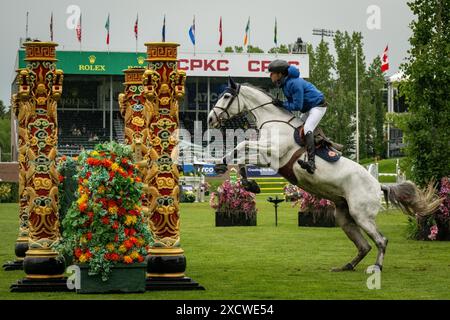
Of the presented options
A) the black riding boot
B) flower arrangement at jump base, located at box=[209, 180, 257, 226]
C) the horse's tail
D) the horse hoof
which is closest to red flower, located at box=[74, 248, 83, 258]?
the black riding boot

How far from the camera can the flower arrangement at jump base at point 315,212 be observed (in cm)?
2722

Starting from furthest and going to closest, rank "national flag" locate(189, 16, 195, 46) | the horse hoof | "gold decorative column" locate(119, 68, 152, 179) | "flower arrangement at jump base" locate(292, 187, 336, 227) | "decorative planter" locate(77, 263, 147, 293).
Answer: "national flag" locate(189, 16, 195, 46) < "flower arrangement at jump base" locate(292, 187, 336, 227) < "gold decorative column" locate(119, 68, 152, 179) < the horse hoof < "decorative planter" locate(77, 263, 147, 293)

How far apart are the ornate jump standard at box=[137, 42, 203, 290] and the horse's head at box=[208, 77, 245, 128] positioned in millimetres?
1593

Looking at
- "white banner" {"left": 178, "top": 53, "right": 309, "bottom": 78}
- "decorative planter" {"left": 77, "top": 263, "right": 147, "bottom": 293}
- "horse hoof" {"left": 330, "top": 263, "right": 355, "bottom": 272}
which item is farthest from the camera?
"white banner" {"left": 178, "top": 53, "right": 309, "bottom": 78}

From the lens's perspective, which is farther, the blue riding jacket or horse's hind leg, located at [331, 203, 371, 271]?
horse's hind leg, located at [331, 203, 371, 271]

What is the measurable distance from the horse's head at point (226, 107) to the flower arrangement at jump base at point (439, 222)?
8639 mm

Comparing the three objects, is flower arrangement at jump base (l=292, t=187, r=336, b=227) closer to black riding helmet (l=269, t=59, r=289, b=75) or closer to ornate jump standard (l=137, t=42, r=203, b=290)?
black riding helmet (l=269, t=59, r=289, b=75)

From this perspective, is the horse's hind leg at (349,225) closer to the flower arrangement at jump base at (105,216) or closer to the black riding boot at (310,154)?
the black riding boot at (310,154)

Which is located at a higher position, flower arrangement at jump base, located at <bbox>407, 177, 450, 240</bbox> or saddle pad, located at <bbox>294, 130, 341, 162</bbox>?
saddle pad, located at <bbox>294, 130, 341, 162</bbox>

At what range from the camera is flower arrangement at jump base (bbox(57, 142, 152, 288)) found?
12.4m

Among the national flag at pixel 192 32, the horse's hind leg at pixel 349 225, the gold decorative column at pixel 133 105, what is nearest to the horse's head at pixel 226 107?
the gold decorative column at pixel 133 105

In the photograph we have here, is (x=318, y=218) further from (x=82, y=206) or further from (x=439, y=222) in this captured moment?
(x=82, y=206)

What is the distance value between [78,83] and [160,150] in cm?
6254

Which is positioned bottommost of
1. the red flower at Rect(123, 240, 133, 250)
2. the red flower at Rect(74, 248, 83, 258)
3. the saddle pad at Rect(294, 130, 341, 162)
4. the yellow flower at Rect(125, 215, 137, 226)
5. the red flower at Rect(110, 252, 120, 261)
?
the red flower at Rect(110, 252, 120, 261)
